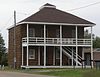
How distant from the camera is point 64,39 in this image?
207ft

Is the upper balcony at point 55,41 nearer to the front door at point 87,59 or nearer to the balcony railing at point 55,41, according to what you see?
the balcony railing at point 55,41

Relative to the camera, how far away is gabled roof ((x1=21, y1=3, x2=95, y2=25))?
61953 mm

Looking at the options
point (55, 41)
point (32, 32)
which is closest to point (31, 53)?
point (32, 32)

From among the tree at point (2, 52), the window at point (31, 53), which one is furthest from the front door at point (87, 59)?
the tree at point (2, 52)

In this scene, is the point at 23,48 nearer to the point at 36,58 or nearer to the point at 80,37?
the point at 36,58

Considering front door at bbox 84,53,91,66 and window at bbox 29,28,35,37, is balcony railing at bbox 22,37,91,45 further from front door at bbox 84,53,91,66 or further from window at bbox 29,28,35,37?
front door at bbox 84,53,91,66

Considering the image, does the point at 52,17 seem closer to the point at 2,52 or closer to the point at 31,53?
the point at 31,53

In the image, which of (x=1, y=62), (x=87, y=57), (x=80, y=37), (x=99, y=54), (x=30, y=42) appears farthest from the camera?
(x=1, y=62)

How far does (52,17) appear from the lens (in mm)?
63688

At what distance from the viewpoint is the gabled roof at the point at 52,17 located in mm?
61953

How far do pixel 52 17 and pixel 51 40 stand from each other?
4197 mm

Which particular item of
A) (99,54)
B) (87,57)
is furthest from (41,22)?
(99,54)

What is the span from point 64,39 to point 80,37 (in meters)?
4.19

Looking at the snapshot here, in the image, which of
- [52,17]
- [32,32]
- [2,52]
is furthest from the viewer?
[2,52]
